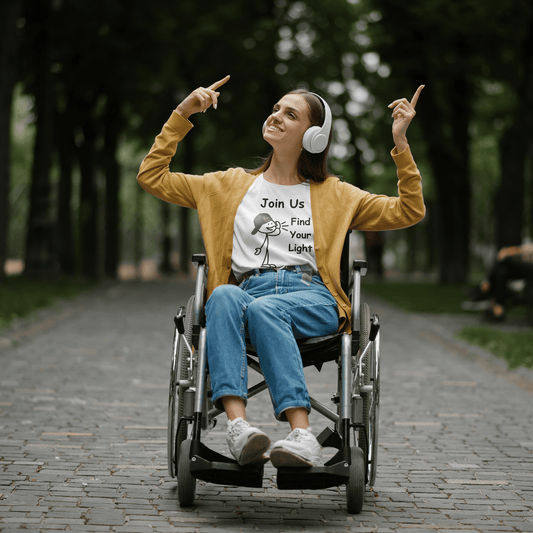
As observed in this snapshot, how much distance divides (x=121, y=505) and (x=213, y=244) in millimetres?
1201

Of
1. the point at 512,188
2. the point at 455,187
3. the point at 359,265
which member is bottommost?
the point at 359,265

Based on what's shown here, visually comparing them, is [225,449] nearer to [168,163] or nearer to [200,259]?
[200,259]

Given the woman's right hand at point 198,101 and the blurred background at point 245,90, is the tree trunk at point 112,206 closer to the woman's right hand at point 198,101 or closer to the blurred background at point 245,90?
the blurred background at point 245,90

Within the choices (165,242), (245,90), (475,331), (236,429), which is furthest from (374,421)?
(165,242)

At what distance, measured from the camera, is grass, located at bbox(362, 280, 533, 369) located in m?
9.21

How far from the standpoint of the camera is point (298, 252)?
4.26 meters

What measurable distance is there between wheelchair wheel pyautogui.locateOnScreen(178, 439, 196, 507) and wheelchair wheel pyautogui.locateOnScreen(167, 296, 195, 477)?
0.17 m

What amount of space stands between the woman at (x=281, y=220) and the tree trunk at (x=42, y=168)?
16.6 meters

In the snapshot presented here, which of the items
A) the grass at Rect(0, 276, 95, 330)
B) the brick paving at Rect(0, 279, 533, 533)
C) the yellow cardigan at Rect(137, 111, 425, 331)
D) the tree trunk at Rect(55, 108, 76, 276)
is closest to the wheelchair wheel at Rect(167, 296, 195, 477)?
the brick paving at Rect(0, 279, 533, 533)

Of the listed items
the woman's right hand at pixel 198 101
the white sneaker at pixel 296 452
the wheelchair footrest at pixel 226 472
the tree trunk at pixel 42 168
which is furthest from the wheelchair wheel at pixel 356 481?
the tree trunk at pixel 42 168

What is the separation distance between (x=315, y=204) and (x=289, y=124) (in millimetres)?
395

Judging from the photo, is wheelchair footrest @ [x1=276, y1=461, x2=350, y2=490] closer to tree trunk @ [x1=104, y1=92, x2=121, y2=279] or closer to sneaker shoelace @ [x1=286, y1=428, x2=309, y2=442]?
sneaker shoelace @ [x1=286, y1=428, x2=309, y2=442]

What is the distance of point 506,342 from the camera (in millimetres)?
10242

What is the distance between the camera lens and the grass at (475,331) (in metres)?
9.21
